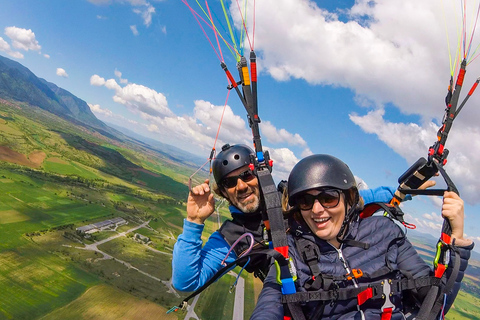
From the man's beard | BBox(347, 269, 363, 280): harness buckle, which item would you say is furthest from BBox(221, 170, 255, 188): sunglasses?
BBox(347, 269, 363, 280): harness buckle

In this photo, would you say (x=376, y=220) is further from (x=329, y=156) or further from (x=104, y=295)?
(x=104, y=295)

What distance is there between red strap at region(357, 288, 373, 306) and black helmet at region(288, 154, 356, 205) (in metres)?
1.01

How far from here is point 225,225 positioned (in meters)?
3.92

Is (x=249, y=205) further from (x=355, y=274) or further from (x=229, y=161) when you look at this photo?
(x=355, y=274)

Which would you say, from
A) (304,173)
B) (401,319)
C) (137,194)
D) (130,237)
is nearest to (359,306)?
(401,319)

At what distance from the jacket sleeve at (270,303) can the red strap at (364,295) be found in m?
0.71

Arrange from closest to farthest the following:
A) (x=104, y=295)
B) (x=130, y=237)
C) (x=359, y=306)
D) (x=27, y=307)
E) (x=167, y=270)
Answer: (x=359, y=306)
(x=27, y=307)
(x=104, y=295)
(x=167, y=270)
(x=130, y=237)

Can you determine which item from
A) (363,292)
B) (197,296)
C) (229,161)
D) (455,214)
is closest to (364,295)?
(363,292)

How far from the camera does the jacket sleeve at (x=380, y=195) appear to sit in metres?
3.71

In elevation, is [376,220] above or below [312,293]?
above

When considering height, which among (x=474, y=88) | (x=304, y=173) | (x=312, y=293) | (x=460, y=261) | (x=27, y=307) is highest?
(x=474, y=88)

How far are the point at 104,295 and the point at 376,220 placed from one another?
45016 millimetres

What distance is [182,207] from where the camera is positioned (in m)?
104

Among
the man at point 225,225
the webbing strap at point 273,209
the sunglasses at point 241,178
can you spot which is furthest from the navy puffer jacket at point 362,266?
the sunglasses at point 241,178
